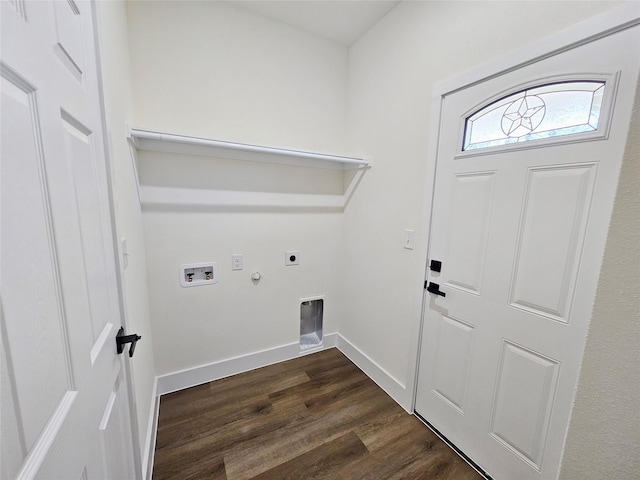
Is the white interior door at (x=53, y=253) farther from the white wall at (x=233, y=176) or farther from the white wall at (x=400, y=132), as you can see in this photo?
the white wall at (x=400, y=132)

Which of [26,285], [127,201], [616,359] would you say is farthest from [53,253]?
[616,359]

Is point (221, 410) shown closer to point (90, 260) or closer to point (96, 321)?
point (96, 321)

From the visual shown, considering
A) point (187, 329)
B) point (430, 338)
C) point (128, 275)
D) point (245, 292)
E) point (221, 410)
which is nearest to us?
point (128, 275)

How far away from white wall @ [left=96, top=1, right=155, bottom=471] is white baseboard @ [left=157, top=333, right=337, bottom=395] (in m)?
0.28

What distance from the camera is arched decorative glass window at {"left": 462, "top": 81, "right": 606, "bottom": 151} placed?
102 centimetres

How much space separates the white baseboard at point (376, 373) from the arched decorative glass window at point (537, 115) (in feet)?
5.55

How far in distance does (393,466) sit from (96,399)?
60.0 inches

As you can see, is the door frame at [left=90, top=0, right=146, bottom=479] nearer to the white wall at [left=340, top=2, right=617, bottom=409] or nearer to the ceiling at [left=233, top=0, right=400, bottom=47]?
the ceiling at [left=233, top=0, right=400, bottom=47]

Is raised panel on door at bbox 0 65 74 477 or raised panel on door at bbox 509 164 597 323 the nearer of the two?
raised panel on door at bbox 0 65 74 477

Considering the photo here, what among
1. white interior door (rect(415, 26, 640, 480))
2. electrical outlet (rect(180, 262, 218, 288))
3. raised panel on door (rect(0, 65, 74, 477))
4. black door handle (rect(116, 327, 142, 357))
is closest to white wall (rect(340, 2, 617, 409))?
white interior door (rect(415, 26, 640, 480))

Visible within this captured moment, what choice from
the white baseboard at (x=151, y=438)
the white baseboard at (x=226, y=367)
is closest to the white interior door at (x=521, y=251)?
the white baseboard at (x=226, y=367)

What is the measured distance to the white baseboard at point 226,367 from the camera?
6.40 feet

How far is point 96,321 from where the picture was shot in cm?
73

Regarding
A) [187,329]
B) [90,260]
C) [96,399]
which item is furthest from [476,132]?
[187,329]
